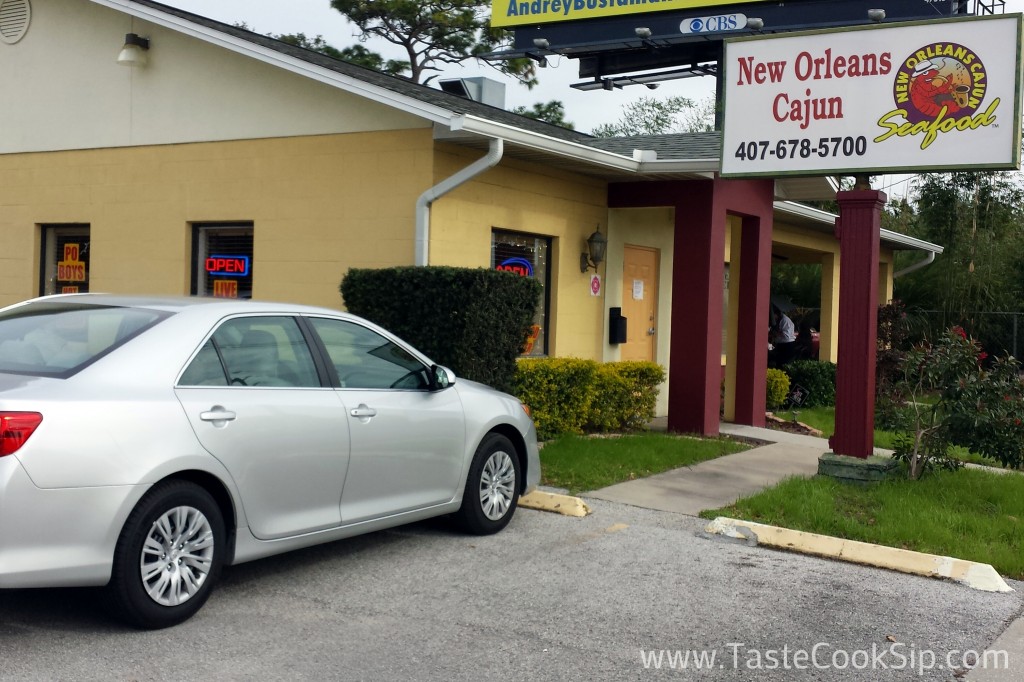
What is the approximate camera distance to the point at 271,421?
5.47 metres

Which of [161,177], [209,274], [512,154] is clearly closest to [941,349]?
[512,154]

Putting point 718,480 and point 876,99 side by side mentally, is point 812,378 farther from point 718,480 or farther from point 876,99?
point 876,99

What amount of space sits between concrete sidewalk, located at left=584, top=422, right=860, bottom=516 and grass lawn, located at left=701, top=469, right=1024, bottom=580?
372 mm

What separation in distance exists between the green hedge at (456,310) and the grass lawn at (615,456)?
93cm

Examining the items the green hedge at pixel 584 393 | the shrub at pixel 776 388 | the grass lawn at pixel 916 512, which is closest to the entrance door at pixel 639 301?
the green hedge at pixel 584 393

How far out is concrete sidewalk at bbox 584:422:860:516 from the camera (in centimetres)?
838

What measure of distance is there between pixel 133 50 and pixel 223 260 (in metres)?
2.64

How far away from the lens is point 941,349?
8820 millimetres

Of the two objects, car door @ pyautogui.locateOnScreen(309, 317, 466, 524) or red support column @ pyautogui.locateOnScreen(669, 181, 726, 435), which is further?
red support column @ pyautogui.locateOnScreen(669, 181, 726, 435)

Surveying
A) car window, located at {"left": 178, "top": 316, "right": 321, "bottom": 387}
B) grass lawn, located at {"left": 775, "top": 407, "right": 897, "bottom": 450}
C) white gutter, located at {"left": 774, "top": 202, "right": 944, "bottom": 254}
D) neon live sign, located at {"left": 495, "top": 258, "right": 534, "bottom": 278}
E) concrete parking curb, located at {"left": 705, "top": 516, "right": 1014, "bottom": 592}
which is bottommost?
concrete parking curb, located at {"left": 705, "top": 516, "right": 1014, "bottom": 592}

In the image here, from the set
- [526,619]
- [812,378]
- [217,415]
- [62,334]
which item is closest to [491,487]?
[526,619]

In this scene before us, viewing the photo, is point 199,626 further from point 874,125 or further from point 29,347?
point 874,125

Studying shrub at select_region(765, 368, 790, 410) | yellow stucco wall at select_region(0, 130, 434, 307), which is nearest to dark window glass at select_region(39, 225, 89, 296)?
yellow stucco wall at select_region(0, 130, 434, 307)

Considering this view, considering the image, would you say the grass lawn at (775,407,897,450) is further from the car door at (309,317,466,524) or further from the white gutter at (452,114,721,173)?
the car door at (309,317,466,524)
